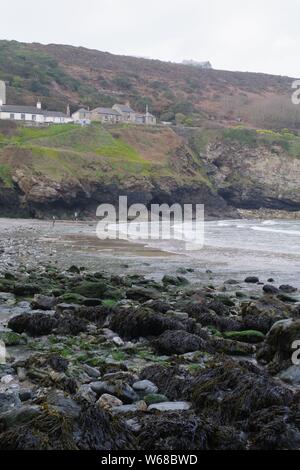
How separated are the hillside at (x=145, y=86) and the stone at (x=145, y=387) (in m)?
107

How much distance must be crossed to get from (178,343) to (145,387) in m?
2.28

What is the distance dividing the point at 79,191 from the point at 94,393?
6195 centimetres

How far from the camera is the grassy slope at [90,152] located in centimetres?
6694

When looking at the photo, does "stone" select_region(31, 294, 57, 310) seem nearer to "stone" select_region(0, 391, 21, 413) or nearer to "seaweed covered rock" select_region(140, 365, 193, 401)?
"seaweed covered rock" select_region(140, 365, 193, 401)

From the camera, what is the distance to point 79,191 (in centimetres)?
6756

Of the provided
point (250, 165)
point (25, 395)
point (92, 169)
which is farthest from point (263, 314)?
point (250, 165)

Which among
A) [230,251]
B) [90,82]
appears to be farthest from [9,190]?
[90,82]

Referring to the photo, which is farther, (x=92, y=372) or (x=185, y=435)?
(x=92, y=372)

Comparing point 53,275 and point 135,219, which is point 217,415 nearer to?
point 53,275

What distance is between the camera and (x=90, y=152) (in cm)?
7800

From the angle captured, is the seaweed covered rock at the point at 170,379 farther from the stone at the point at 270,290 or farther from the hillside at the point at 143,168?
the hillside at the point at 143,168

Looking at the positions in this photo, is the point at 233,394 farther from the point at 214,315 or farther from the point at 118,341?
the point at 214,315

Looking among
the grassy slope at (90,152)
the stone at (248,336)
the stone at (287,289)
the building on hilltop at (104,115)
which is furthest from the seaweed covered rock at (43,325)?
the building on hilltop at (104,115)
